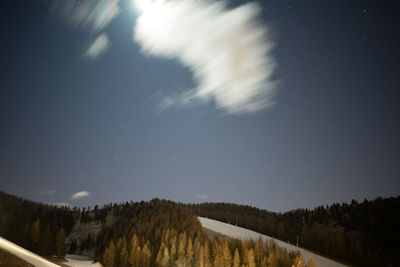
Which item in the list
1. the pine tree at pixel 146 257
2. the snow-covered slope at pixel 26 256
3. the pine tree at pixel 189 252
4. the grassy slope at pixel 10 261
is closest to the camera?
the grassy slope at pixel 10 261

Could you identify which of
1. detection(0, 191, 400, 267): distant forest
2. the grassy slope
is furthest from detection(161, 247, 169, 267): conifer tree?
the grassy slope

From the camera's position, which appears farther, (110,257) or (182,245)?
(110,257)

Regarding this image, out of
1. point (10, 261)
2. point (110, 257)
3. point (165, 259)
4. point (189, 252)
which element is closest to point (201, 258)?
point (189, 252)

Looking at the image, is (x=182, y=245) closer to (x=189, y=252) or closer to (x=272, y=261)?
(x=189, y=252)

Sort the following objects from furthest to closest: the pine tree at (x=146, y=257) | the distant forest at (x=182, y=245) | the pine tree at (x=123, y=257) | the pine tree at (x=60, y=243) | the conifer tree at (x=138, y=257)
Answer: the pine tree at (x=60, y=243) < the pine tree at (x=123, y=257) < the distant forest at (x=182, y=245) < the pine tree at (x=146, y=257) < the conifer tree at (x=138, y=257)

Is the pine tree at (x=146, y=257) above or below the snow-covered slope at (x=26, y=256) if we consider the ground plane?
below

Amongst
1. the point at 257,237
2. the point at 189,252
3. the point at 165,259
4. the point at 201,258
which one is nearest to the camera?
the point at 165,259

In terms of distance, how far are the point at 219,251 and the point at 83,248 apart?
126 m

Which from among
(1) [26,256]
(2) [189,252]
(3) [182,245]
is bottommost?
(2) [189,252]

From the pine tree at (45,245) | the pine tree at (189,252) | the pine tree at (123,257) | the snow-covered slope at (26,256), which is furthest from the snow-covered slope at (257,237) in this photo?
the snow-covered slope at (26,256)

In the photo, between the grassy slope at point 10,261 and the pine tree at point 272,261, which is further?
the pine tree at point 272,261

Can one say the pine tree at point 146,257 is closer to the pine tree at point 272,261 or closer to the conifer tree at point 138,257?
the conifer tree at point 138,257

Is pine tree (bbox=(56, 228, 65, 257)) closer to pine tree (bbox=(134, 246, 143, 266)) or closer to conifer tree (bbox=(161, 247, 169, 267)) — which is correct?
pine tree (bbox=(134, 246, 143, 266))

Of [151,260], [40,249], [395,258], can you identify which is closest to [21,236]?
[40,249]
